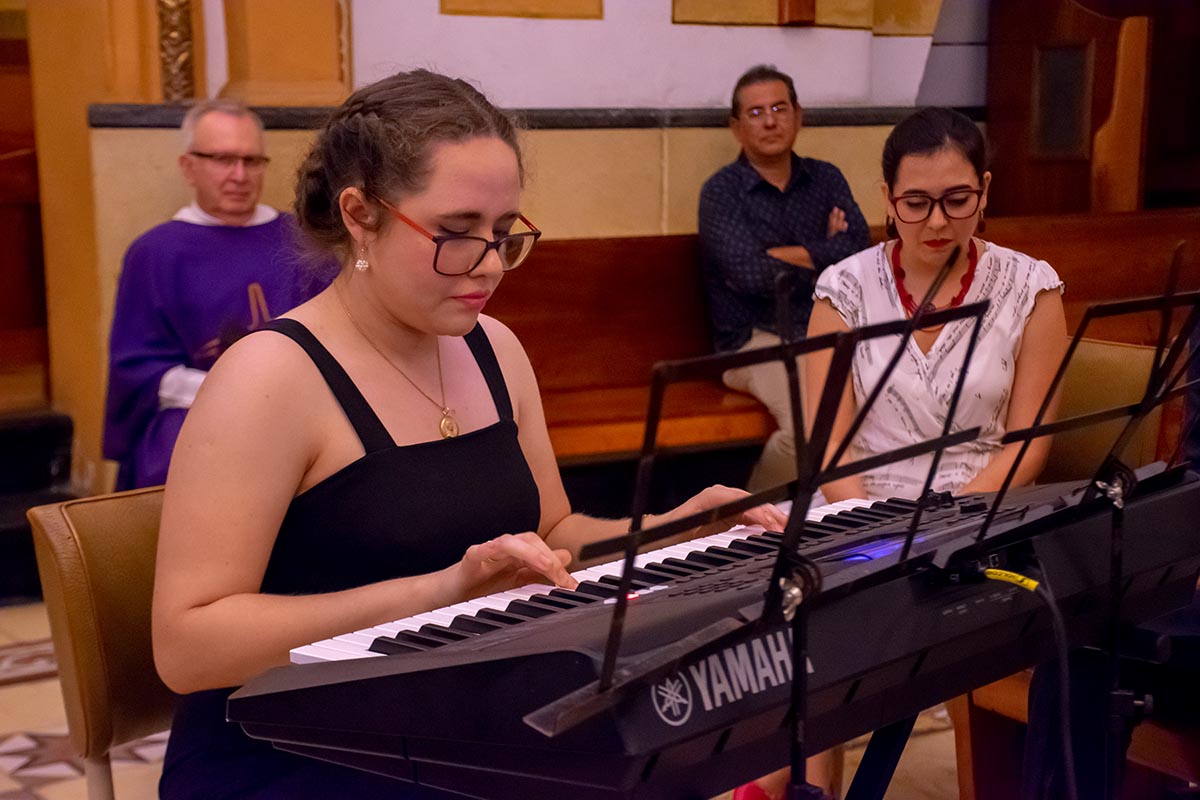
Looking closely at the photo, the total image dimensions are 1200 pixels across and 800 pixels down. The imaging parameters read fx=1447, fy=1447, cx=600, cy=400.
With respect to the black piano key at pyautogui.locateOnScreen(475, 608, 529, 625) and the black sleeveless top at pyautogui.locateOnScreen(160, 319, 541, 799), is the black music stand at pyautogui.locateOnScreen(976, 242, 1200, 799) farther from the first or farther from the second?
the black sleeveless top at pyautogui.locateOnScreen(160, 319, 541, 799)

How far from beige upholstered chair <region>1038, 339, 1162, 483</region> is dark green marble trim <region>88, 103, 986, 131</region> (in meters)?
1.94

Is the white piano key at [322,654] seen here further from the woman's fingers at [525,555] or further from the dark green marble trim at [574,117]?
the dark green marble trim at [574,117]

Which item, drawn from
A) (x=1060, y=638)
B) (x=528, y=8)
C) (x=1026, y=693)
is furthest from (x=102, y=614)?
(x=528, y=8)

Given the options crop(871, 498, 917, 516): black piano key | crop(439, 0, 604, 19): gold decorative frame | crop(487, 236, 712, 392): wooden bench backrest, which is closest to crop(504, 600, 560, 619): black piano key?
crop(871, 498, 917, 516): black piano key

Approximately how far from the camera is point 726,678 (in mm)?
1268

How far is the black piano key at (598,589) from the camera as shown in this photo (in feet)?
5.02

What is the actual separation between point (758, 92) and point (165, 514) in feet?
12.2

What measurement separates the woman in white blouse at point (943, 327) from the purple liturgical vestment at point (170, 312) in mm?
1506

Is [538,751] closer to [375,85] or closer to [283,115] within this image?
[375,85]

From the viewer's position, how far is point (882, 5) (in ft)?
21.4

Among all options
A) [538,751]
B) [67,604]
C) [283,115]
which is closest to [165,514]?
[67,604]

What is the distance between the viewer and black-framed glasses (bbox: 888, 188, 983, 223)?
284 cm

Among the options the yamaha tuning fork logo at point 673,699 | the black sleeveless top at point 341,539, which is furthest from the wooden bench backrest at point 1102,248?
the yamaha tuning fork logo at point 673,699

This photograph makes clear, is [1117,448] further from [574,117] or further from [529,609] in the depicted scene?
[574,117]
